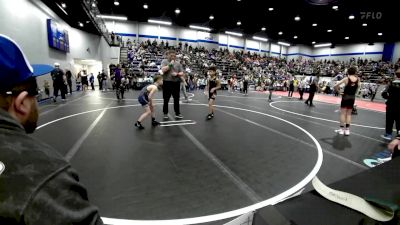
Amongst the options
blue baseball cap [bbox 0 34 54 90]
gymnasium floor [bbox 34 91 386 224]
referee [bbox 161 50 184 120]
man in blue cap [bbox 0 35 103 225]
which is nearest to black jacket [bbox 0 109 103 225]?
man in blue cap [bbox 0 35 103 225]

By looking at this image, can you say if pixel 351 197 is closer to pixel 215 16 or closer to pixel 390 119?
pixel 390 119

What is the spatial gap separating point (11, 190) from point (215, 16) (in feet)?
98.4

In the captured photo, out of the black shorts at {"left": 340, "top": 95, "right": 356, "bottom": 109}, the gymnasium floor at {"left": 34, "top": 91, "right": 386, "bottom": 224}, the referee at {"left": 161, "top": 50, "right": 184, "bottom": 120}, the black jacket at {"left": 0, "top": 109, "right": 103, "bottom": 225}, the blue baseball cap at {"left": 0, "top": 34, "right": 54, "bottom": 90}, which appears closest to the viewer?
the black jacket at {"left": 0, "top": 109, "right": 103, "bottom": 225}

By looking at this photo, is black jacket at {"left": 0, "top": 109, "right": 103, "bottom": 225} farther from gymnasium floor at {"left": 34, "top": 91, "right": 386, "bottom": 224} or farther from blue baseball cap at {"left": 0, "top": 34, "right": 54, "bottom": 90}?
gymnasium floor at {"left": 34, "top": 91, "right": 386, "bottom": 224}

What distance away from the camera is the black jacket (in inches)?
22.6

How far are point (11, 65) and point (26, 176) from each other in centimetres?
39

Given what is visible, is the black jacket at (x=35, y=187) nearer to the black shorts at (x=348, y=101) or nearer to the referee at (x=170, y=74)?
the referee at (x=170, y=74)

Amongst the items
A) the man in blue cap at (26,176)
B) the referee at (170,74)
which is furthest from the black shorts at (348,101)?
the man in blue cap at (26,176)

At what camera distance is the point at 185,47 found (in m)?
32.2

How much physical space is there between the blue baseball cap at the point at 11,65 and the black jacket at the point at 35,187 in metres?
0.11

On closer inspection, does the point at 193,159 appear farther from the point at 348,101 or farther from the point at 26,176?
the point at 348,101

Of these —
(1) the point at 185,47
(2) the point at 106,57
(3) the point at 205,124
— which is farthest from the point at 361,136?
(1) the point at 185,47

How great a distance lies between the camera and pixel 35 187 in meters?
0.59

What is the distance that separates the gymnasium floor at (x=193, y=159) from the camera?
255cm
